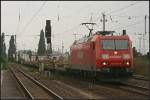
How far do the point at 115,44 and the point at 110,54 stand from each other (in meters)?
0.85

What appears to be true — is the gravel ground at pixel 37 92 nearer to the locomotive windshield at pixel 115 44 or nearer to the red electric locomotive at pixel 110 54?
the red electric locomotive at pixel 110 54

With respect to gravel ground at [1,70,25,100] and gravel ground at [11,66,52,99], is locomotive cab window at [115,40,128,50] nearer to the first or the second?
gravel ground at [11,66,52,99]

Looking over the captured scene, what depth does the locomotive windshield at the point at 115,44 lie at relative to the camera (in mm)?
26281

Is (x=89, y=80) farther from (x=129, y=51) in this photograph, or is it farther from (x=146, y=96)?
(x=146, y=96)

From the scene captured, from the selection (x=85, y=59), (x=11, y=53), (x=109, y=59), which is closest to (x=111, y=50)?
(x=109, y=59)

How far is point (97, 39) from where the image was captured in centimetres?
2616

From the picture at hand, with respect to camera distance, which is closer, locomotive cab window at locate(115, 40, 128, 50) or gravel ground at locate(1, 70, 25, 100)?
gravel ground at locate(1, 70, 25, 100)

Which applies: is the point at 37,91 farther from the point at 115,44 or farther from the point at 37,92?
the point at 115,44

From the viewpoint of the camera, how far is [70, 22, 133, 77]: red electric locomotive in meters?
25.3

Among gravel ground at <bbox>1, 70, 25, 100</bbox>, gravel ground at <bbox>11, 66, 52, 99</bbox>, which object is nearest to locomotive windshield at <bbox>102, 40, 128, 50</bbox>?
gravel ground at <bbox>11, 66, 52, 99</bbox>

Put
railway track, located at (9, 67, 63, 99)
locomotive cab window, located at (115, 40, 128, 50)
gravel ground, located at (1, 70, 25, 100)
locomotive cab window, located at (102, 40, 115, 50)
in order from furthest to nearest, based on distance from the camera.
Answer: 1. locomotive cab window, located at (115, 40, 128, 50)
2. locomotive cab window, located at (102, 40, 115, 50)
3. gravel ground, located at (1, 70, 25, 100)
4. railway track, located at (9, 67, 63, 99)

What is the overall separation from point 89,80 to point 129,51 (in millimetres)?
4769

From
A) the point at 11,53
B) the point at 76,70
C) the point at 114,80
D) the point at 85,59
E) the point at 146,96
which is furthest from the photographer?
the point at 11,53

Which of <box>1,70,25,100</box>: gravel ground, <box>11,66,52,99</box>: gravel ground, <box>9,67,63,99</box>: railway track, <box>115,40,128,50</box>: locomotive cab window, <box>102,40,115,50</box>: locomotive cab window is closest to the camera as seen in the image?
<box>9,67,63,99</box>: railway track
